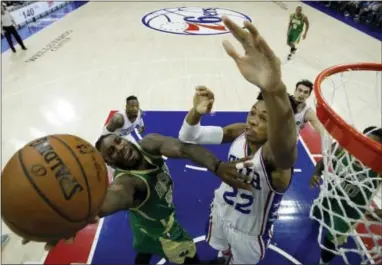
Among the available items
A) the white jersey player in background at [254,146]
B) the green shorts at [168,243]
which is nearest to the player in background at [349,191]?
the white jersey player in background at [254,146]

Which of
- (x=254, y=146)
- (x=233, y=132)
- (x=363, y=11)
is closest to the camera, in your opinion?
(x=254, y=146)

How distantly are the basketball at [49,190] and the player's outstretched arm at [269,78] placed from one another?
0.89 metres

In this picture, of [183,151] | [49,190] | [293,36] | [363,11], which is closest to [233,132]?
[183,151]

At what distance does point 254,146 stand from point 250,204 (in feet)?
1.30

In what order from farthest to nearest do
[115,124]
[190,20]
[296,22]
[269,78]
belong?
[190,20]
[296,22]
[115,124]
[269,78]

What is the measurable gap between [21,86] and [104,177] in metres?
5.97

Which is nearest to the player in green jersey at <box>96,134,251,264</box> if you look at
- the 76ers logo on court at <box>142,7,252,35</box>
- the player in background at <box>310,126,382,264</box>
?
the player in background at <box>310,126,382,264</box>

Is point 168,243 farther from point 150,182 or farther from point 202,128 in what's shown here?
point 202,128

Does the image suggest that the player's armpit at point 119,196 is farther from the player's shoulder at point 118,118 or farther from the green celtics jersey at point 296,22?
the green celtics jersey at point 296,22

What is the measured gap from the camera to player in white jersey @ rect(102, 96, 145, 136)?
11.2ft

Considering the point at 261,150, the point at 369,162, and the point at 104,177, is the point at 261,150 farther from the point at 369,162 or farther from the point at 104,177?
the point at 104,177

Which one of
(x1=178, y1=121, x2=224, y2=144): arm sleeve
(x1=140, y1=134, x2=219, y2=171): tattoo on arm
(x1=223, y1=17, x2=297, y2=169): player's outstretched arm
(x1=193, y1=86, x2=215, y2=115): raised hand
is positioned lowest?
(x1=140, y1=134, x2=219, y2=171): tattoo on arm

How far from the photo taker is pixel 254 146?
187 cm

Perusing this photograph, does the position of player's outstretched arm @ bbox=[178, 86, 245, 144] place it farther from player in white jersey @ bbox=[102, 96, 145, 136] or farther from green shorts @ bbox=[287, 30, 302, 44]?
green shorts @ bbox=[287, 30, 302, 44]
